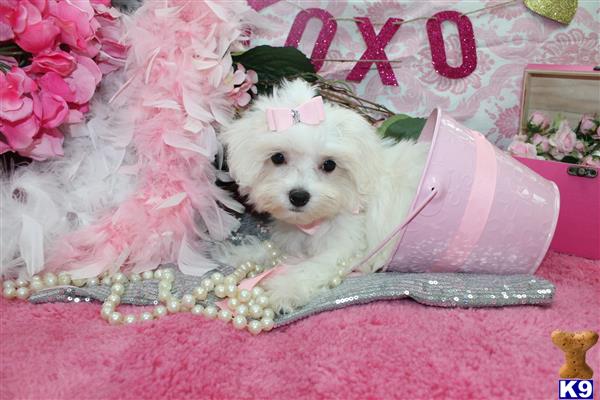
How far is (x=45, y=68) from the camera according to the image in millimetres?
1330

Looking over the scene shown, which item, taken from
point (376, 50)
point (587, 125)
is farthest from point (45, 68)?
point (587, 125)

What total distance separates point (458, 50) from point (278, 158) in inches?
47.4

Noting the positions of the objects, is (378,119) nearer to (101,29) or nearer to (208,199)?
(208,199)

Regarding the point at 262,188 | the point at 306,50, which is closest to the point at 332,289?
the point at 262,188

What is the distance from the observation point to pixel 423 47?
7.50 ft

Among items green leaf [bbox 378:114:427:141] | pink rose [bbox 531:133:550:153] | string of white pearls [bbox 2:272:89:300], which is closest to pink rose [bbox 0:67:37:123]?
string of white pearls [bbox 2:272:89:300]

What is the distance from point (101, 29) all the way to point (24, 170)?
46 centimetres

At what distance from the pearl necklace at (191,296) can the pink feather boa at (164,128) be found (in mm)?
39

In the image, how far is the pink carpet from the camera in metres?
1.00

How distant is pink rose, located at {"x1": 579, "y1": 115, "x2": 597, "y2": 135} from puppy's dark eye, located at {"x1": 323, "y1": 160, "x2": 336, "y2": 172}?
1.15 m

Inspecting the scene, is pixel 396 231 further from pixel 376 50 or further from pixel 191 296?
pixel 376 50

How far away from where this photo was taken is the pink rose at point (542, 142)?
2.04m

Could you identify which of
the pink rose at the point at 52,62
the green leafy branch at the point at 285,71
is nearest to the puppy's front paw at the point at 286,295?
the green leafy branch at the point at 285,71

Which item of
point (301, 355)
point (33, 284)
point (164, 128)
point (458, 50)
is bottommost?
point (33, 284)
